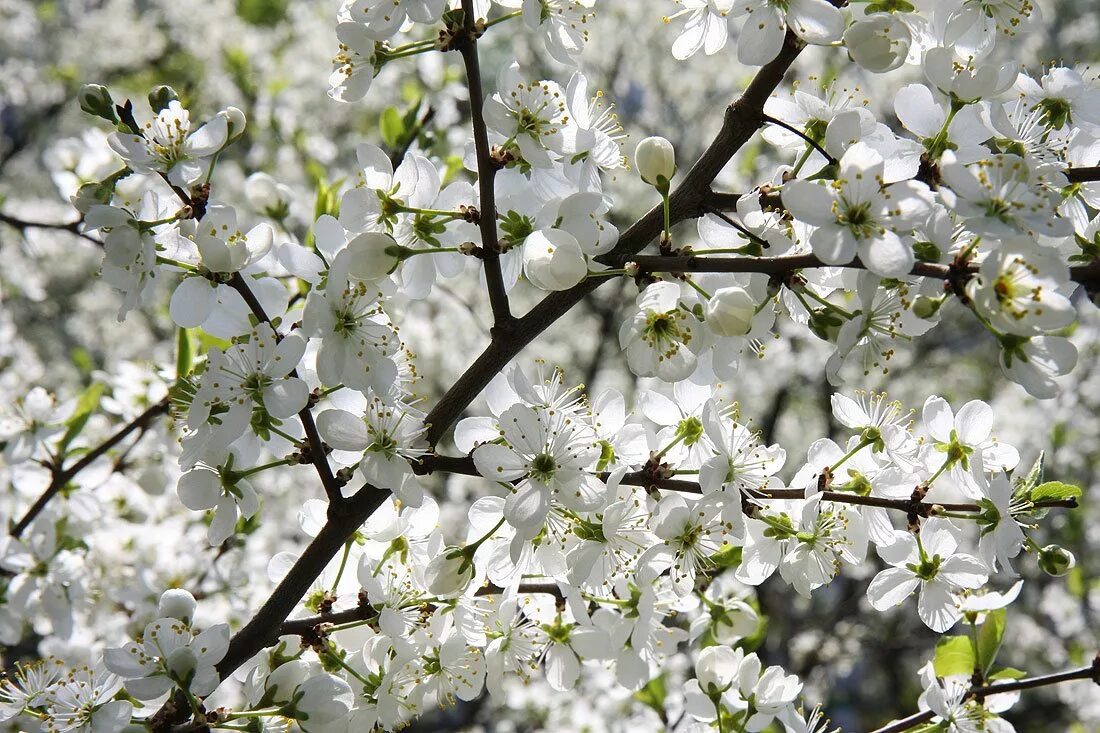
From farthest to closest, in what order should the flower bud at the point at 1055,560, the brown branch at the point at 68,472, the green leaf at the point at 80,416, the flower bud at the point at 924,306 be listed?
the green leaf at the point at 80,416, the brown branch at the point at 68,472, the flower bud at the point at 1055,560, the flower bud at the point at 924,306

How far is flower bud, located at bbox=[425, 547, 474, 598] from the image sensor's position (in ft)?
5.42

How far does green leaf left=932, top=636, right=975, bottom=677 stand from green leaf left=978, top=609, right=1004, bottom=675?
0.03m

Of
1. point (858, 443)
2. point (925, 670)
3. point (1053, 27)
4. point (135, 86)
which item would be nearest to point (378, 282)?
point (858, 443)

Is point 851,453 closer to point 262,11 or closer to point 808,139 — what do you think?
point 808,139

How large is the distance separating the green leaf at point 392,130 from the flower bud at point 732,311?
6.30ft

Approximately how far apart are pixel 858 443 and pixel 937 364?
8.75 m

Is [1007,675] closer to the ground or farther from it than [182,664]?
closer to the ground

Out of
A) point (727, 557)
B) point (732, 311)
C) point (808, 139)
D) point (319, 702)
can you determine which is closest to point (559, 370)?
point (732, 311)

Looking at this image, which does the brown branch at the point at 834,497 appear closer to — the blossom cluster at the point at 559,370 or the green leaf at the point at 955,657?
the blossom cluster at the point at 559,370

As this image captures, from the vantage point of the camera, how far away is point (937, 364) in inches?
384

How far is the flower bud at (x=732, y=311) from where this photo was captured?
4.85ft

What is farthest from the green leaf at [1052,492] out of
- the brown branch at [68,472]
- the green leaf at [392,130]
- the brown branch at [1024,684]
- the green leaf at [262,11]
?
the green leaf at [262,11]

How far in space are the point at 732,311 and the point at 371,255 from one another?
63cm

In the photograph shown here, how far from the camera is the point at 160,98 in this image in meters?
1.65
